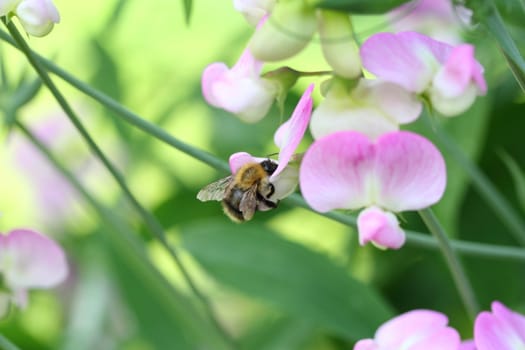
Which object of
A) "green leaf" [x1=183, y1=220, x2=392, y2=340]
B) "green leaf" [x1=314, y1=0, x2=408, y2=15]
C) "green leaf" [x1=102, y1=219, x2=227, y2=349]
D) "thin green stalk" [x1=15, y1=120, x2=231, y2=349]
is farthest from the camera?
"green leaf" [x1=102, y1=219, x2=227, y2=349]

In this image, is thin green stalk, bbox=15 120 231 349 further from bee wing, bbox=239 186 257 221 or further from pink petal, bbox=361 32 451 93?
pink petal, bbox=361 32 451 93

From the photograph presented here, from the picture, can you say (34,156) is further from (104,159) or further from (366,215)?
(366,215)

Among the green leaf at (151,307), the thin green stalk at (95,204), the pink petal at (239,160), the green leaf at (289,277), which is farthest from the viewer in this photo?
the green leaf at (151,307)

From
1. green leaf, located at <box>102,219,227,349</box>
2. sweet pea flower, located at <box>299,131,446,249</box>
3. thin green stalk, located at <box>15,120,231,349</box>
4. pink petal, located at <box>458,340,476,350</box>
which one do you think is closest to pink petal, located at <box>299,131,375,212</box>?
sweet pea flower, located at <box>299,131,446,249</box>

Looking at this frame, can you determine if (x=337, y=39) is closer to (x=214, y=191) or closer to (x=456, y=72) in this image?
(x=456, y=72)

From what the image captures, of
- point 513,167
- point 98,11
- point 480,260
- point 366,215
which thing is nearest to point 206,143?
point 98,11

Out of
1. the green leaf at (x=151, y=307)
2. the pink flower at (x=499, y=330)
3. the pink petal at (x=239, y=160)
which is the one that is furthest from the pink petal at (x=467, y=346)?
the green leaf at (x=151, y=307)

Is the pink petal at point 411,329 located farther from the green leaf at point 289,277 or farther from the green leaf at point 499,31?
the green leaf at point 289,277

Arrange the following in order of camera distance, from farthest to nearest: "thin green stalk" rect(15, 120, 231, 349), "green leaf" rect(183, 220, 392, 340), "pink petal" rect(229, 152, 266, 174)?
"green leaf" rect(183, 220, 392, 340)
"thin green stalk" rect(15, 120, 231, 349)
"pink petal" rect(229, 152, 266, 174)
